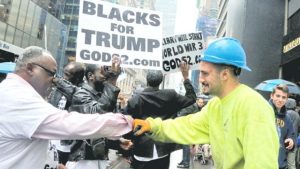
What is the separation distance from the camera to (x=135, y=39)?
5383 millimetres

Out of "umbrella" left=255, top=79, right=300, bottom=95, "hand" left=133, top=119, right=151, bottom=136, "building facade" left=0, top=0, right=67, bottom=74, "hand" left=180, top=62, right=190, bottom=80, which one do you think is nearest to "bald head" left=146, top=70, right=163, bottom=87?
"hand" left=180, top=62, right=190, bottom=80

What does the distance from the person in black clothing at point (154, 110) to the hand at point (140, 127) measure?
6.58 ft

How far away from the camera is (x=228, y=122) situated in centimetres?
264

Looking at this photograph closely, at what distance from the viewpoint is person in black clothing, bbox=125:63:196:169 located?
5.09 m

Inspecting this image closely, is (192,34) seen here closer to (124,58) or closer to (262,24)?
(124,58)

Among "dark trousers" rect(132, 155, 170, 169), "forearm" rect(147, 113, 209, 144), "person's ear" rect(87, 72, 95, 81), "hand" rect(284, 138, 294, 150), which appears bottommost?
"dark trousers" rect(132, 155, 170, 169)

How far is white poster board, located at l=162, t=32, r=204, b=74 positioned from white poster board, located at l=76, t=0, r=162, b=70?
2.12 feet

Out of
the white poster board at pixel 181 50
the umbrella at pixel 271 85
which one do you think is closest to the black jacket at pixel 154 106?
the white poster board at pixel 181 50

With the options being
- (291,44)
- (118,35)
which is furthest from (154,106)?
(291,44)

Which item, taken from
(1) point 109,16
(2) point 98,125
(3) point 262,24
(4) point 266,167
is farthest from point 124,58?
(3) point 262,24

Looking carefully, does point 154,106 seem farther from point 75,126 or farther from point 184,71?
point 75,126

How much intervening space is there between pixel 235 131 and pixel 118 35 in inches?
121

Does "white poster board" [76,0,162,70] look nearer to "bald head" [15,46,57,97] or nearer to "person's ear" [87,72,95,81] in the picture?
"person's ear" [87,72,95,81]

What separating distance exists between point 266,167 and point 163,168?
10.1ft
